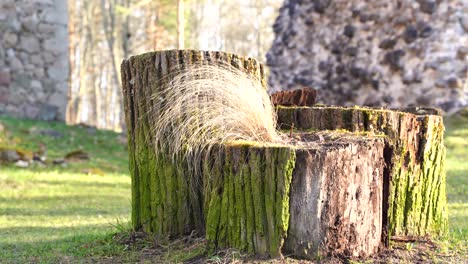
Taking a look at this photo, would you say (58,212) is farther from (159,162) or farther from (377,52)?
(377,52)

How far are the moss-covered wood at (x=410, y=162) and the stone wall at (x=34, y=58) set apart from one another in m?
11.0

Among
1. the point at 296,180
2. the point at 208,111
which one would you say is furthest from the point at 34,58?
the point at 296,180

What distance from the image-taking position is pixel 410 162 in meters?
4.17

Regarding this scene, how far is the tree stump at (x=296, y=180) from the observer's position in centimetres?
361

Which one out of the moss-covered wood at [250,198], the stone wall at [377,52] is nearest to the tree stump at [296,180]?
the moss-covered wood at [250,198]

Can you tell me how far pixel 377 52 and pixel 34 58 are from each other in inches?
270

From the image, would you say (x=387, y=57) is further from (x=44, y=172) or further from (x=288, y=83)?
(x=44, y=172)

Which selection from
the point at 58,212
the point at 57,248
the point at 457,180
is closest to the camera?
the point at 57,248

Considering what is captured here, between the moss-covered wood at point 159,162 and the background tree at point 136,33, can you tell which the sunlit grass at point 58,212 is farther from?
the background tree at point 136,33

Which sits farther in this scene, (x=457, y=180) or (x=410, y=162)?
(x=457, y=180)

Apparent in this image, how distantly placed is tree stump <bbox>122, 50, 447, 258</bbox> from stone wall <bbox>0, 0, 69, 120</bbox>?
10376 millimetres

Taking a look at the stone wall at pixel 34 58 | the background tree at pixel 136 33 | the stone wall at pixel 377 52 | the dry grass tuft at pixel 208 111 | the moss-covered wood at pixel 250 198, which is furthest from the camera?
the background tree at pixel 136 33

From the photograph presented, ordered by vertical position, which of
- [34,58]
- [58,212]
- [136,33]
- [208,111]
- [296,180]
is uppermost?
[136,33]

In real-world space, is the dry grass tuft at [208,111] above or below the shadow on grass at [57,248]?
above
